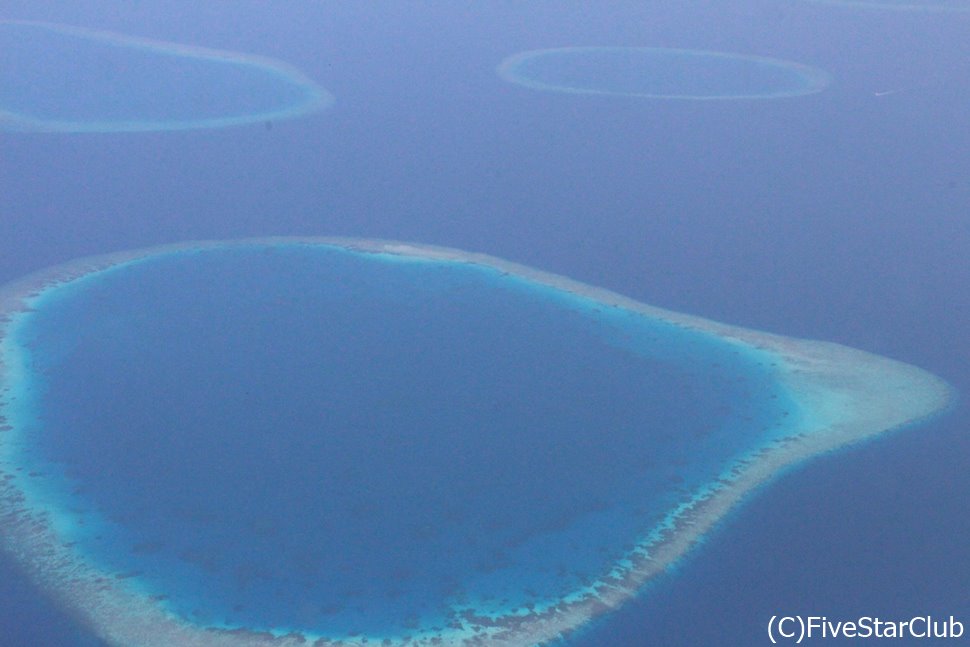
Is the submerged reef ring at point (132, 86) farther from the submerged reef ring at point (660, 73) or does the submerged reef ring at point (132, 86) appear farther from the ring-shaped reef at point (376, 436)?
the ring-shaped reef at point (376, 436)

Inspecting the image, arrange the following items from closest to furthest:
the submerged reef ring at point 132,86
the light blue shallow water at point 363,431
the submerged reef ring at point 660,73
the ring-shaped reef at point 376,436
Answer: the ring-shaped reef at point 376,436 → the light blue shallow water at point 363,431 → the submerged reef ring at point 132,86 → the submerged reef ring at point 660,73

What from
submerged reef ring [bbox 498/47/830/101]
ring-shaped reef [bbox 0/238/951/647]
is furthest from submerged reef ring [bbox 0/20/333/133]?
ring-shaped reef [bbox 0/238/951/647]

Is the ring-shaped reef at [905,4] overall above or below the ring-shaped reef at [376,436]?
above

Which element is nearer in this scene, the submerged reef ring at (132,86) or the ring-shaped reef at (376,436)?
the ring-shaped reef at (376,436)

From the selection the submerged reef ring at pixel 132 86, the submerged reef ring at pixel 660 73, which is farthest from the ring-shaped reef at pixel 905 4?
the submerged reef ring at pixel 132 86

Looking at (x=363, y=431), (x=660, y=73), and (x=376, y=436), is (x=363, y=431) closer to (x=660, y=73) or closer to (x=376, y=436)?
(x=376, y=436)

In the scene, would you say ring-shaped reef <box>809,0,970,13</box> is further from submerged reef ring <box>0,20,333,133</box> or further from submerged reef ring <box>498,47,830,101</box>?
submerged reef ring <box>0,20,333,133</box>
